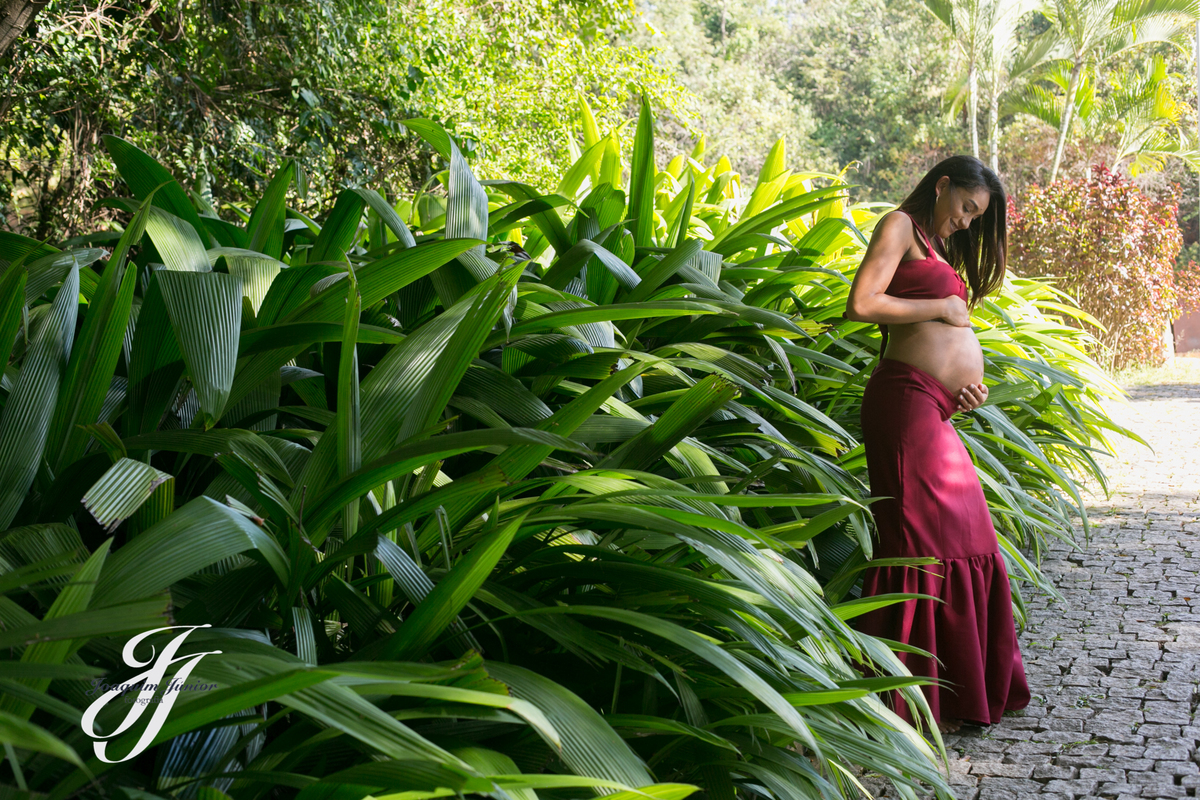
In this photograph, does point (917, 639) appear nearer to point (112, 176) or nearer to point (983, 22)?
point (112, 176)

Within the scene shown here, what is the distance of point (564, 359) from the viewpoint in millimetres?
1813

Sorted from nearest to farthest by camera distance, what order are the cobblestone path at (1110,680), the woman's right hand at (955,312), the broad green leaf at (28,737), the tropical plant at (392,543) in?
the broad green leaf at (28,737) < the tropical plant at (392,543) < the cobblestone path at (1110,680) < the woman's right hand at (955,312)

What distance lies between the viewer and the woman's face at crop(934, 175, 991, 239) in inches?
98.7

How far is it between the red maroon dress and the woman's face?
0.11m

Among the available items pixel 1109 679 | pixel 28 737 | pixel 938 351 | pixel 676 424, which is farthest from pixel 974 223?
pixel 28 737

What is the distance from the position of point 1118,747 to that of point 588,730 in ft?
5.81

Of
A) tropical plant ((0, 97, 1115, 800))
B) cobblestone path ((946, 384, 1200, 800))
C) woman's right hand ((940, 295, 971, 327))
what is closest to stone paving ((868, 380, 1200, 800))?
cobblestone path ((946, 384, 1200, 800))

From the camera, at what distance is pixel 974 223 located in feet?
9.21

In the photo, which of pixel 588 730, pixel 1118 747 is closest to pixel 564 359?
pixel 588 730

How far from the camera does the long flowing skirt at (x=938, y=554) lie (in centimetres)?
235

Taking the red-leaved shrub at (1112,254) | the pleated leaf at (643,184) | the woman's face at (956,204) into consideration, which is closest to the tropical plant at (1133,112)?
the red-leaved shrub at (1112,254)

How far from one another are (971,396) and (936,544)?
0.43 meters

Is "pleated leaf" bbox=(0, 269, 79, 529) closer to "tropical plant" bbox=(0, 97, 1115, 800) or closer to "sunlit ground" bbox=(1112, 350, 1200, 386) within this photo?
"tropical plant" bbox=(0, 97, 1115, 800)

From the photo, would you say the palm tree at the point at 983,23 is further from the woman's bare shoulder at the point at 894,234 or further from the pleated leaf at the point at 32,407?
the pleated leaf at the point at 32,407
